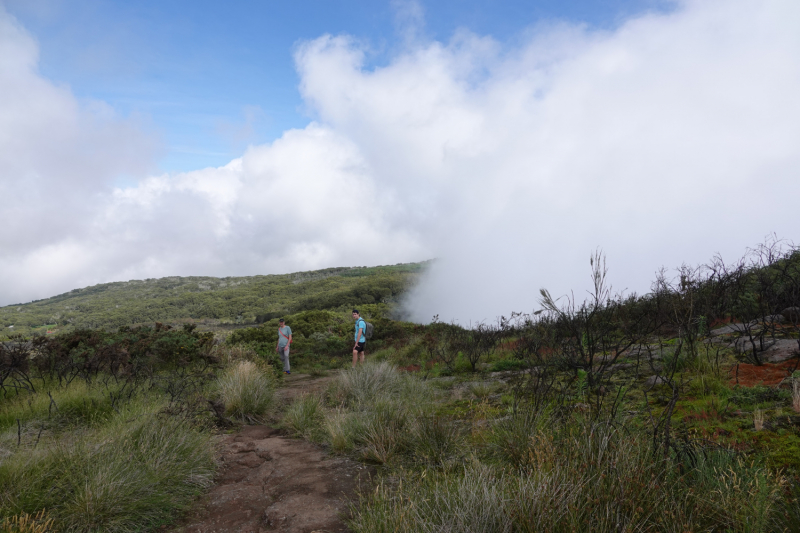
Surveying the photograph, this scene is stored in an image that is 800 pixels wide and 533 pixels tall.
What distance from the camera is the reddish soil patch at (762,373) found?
15.5 feet

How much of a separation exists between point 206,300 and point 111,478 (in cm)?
7787

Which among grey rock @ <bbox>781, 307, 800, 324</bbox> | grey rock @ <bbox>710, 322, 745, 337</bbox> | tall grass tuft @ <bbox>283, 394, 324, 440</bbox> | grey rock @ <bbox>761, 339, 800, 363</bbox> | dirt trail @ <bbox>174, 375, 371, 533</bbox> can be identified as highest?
grey rock @ <bbox>781, 307, 800, 324</bbox>

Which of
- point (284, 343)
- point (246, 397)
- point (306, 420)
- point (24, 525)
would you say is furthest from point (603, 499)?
point (284, 343)

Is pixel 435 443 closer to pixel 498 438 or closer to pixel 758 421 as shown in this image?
pixel 498 438

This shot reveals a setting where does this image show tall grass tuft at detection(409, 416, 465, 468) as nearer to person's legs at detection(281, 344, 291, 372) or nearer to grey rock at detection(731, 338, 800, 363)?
grey rock at detection(731, 338, 800, 363)

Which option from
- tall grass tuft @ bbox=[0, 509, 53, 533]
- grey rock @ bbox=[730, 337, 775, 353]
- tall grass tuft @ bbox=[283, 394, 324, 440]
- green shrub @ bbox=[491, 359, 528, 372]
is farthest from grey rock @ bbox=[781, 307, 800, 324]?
tall grass tuft @ bbox=[0, 509, 53, 533]

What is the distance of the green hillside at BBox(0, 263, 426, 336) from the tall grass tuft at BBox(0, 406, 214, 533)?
35786mm

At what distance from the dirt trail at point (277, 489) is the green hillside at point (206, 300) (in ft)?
116

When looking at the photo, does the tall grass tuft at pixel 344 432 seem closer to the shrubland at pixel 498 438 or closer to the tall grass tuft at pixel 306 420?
the shrubland at pixel 498 438

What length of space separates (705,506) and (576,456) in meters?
0.74

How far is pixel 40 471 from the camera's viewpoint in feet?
11.5

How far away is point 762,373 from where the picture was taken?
5.07 meters

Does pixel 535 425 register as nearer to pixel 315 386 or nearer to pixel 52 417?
pixel 52 417

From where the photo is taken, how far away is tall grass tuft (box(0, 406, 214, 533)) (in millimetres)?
3186
